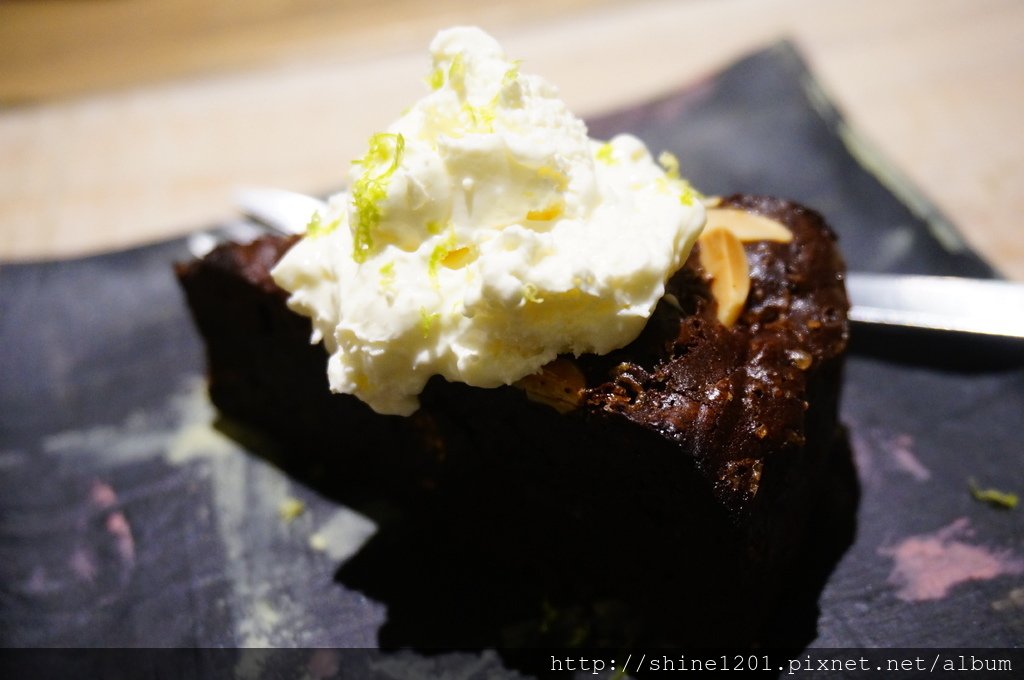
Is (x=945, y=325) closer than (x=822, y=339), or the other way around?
(x=822, y=339)

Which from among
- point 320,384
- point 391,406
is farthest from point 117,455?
point 391,406

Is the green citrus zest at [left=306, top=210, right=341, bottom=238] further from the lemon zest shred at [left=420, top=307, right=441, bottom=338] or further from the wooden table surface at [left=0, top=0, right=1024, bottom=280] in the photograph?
the wooden table surface at [left=0, top=0, right=1024, bottom=280]

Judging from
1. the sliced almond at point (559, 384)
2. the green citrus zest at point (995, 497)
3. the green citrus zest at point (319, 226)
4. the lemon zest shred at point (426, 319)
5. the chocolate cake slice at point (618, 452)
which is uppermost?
Result: the green citrus zest at point (319, 226)

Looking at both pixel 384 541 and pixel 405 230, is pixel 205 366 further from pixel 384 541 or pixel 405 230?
pixel 405 230

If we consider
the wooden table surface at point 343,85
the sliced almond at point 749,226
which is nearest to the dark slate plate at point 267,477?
the wooden table surface at point 343,85

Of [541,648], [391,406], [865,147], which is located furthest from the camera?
[865,147]

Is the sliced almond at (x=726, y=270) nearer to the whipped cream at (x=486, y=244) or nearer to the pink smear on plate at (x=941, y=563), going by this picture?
the whipped cream at (x=486, y=244)

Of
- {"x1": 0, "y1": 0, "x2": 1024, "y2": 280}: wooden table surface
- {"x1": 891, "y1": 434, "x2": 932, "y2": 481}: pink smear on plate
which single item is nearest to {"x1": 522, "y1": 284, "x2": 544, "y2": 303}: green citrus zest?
{"x1": 891, "y1": 434, "x2": 932, "y2": 481}: pink smear on plate
